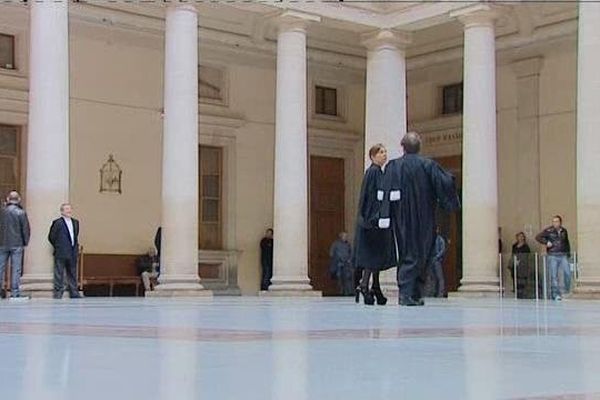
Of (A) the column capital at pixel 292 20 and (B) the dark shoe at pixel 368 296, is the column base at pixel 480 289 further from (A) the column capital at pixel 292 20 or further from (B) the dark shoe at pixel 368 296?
(B) the dark shoe at pixel 368 296

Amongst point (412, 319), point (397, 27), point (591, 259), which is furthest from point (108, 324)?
point (397, 27)

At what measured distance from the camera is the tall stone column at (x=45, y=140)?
17734 mm

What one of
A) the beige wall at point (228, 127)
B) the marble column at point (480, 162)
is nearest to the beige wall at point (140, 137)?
the beige wall at point (228, 127)

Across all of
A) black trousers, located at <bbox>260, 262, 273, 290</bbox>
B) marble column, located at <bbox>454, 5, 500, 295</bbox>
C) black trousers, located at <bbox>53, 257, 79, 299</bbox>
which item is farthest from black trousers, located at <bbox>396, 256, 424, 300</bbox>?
black trousers, located at <bbox>260, 262, 273, 290</bbox>

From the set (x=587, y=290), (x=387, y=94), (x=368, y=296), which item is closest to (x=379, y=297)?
(x=368, y=296)

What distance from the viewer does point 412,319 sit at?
26.6 ft

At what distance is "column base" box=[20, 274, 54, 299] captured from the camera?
17.6 m

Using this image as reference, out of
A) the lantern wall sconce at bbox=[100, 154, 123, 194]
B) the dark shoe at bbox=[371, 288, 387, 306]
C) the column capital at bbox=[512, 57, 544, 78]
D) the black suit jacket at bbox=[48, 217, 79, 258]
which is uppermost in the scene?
the column capital at bbox=[512, 57, 544, 78]

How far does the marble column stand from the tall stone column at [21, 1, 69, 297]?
7865mm

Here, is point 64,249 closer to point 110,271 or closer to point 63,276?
point 63,276

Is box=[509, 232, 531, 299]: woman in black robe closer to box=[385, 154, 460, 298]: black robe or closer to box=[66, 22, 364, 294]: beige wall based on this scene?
box=[385, 154, 460, 298]: black robe

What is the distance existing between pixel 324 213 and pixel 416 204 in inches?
696

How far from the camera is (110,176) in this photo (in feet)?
80.8

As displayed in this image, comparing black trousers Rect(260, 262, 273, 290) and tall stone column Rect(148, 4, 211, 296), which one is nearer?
tall stone column Rect(148, 4, 211, 296)
